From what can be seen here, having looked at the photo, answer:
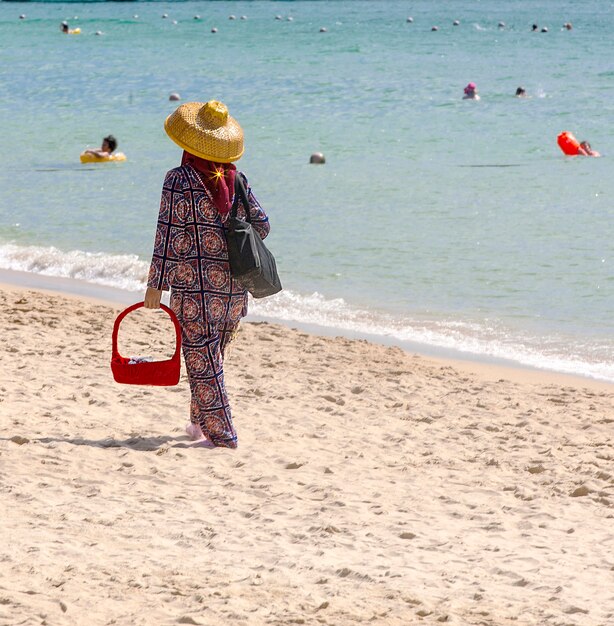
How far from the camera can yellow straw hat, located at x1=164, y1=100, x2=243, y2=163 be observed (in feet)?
16.7

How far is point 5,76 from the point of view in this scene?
32844mm

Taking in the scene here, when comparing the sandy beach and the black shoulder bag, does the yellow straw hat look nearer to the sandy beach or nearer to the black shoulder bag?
the black shoulder bag

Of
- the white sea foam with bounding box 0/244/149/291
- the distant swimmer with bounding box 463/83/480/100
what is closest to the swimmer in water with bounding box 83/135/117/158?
the white sea foam with bounding box 0/244/149/291

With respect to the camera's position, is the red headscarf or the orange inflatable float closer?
the red headscarf

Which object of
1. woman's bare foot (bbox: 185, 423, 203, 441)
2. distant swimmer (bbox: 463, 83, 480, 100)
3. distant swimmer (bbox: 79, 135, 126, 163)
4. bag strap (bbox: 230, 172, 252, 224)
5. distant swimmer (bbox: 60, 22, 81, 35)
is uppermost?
distant swimmer (bbox: 60, 22, 81, 35)

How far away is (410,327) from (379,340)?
47cm

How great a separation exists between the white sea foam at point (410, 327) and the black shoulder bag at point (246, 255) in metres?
3.60

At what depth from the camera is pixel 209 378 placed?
545 cm

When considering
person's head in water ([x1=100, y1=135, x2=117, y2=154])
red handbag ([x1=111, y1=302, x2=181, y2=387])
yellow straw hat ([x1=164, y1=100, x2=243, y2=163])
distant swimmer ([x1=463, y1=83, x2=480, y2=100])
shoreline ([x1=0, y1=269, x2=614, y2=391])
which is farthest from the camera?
distant swimmer ([x1=463, y1=83, x2=480, y2=100])

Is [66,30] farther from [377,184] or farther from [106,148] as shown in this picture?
[377,184]

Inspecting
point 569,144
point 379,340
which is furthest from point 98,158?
point 379,340

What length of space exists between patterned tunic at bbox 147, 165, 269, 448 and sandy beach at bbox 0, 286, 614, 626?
485 mm

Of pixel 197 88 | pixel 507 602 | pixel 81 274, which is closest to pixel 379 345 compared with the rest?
pixel 81 274

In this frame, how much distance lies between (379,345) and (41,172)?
32.6 ft
